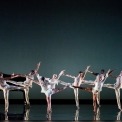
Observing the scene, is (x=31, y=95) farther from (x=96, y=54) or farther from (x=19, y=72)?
(x=96, y=54)

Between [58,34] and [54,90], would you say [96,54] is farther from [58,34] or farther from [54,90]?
[54,90]

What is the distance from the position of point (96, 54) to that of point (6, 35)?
125 inches

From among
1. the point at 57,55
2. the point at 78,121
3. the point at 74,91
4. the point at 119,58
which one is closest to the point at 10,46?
the point at 57,55

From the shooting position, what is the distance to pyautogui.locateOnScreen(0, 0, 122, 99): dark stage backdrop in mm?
17250

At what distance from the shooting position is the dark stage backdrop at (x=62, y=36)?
17.2m

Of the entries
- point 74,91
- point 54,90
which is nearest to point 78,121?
point 54,90

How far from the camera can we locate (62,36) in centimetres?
1741

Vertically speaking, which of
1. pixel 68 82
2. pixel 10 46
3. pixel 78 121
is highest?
pixel 10 46

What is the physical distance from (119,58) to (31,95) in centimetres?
333

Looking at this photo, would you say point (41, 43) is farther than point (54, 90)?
Yes

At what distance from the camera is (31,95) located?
17.5 meters

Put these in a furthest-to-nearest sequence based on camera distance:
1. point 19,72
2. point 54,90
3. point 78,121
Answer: point 19,72, point 54,90, point 78,121

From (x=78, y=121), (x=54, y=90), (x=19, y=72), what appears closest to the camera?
(x=78, y=121)

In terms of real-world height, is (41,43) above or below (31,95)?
above
